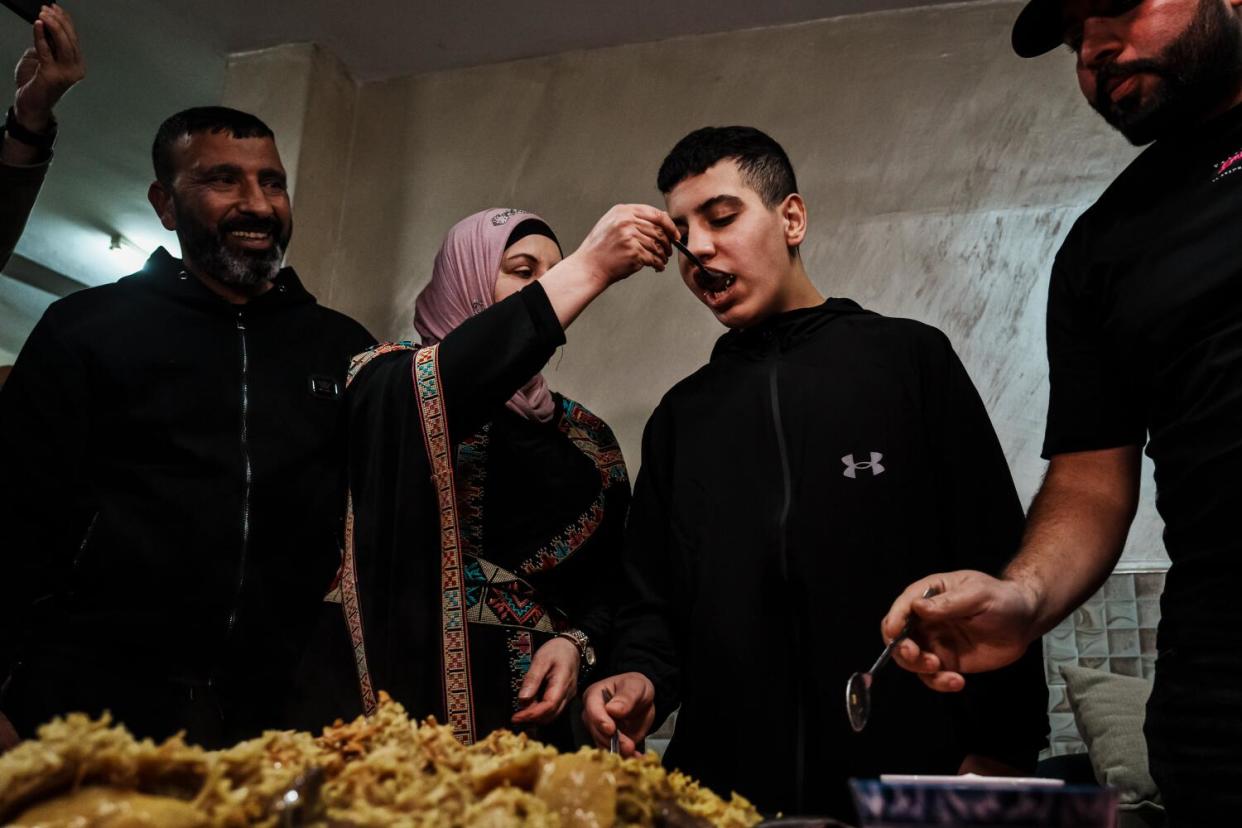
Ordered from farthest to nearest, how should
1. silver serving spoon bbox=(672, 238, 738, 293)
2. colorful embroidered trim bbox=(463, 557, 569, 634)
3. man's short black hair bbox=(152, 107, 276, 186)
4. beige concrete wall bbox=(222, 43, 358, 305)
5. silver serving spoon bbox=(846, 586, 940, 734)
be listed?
beige concrete wall bbox=(222, 43, 358, 305) → man's short black hair bbox=(152, 107, 276, 186) → silver serving spoon bbox=(672, 238, 738, 293) → colorful embroidered trim bbox=(463, 557, 569, 634) → silver serving spoon bbox=(846, 586, 940, 734)

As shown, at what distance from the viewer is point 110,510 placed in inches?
73.9

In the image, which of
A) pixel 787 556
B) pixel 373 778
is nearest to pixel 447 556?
pixel 787 556

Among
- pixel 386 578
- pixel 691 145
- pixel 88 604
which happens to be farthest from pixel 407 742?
pixel 691 145

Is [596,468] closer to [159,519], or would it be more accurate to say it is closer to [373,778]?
[159,519]

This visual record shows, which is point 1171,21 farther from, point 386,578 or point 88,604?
point 88,604

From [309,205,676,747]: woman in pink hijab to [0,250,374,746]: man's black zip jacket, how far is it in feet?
0.59

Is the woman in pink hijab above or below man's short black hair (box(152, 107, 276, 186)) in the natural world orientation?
below

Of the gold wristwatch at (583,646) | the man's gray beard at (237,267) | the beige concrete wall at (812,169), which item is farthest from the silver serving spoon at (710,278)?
the beige concrete wall at (812,169)

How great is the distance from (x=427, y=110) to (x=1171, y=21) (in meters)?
2.34

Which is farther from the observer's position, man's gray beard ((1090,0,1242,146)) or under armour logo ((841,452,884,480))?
under armour logo ((841,452,884,480))

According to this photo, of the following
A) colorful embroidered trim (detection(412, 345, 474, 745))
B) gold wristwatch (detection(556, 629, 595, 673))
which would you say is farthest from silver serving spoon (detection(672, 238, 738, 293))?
gold wristwatch (detection(556, 629, 595, 673))

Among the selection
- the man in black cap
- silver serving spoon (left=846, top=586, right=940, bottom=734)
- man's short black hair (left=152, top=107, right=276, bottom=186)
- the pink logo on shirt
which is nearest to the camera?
silver serving spoon (left=846, top=586, right=940, bottom=734)

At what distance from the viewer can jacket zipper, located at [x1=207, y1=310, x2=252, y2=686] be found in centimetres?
185

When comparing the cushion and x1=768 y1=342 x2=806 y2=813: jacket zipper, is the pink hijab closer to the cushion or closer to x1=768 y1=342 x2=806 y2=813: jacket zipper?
x1=768 y1=342 x2=806 y2=813: jacket zipper
